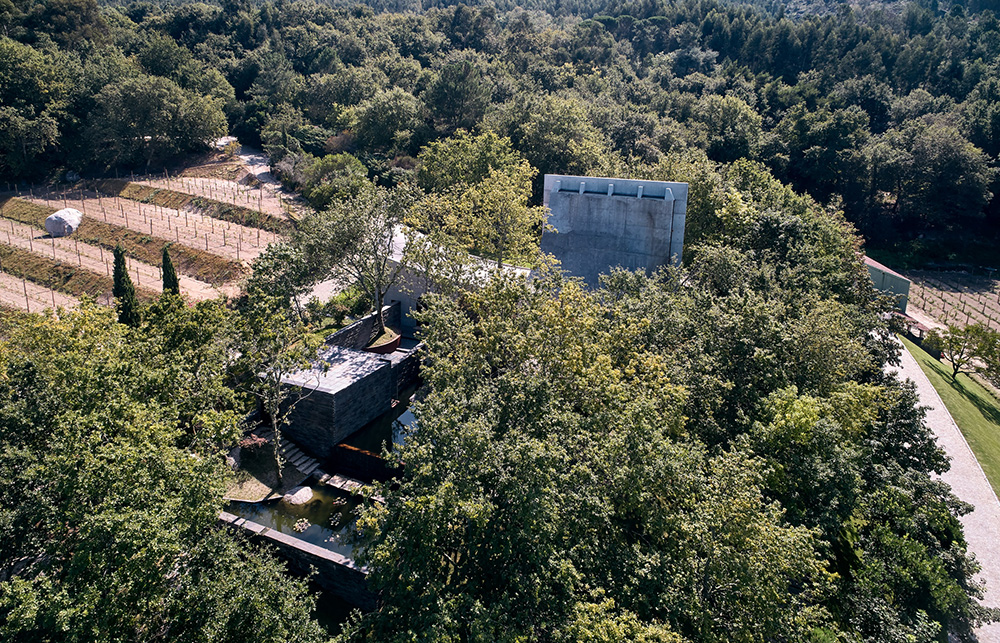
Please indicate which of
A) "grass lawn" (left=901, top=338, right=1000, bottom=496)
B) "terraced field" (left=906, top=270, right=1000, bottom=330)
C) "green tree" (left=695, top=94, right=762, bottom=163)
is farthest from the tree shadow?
"green tree" (left=695, top=94, right=762, bottom=163)

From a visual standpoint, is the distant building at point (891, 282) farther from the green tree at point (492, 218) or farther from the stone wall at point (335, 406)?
the stone wall at point (335, 406)

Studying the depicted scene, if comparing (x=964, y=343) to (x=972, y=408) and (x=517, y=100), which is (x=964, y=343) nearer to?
(x=972, y=408)

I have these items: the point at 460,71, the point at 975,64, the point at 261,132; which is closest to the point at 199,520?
the point at 460,71

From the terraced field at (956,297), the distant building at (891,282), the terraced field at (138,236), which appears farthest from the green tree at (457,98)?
the terraced field at (956,297)

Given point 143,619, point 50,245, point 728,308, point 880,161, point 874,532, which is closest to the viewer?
point 143,619

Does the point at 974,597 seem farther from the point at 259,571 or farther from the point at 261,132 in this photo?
the point at 261,132

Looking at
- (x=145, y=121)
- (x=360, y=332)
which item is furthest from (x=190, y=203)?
(x=360, y=332)
